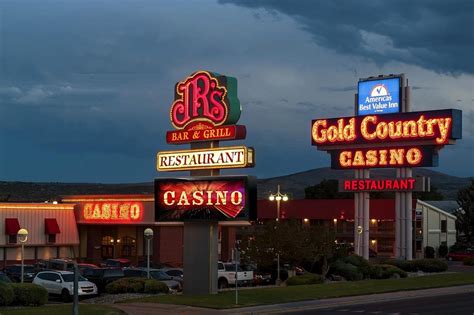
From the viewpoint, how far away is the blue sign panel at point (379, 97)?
7125 cm

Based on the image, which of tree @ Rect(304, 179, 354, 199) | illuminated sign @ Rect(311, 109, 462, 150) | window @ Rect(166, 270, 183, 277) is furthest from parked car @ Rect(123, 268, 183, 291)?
tree @ Rect(304, 179, 354, 199)

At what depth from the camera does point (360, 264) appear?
5522cm

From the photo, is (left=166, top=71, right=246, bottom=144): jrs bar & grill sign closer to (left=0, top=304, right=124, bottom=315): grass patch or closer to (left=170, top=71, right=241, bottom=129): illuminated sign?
(left=170, top=71, right=241, bottom=129): illuminated sign

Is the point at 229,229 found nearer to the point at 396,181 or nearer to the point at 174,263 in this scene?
the point at 174,263

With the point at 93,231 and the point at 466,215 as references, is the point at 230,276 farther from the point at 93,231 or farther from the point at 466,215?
the point at 466,215

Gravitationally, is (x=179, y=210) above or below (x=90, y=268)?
above

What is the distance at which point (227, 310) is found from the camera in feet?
109

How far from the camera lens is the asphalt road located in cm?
3338

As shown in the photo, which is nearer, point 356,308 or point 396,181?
point 356,308

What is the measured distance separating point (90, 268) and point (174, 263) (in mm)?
20071

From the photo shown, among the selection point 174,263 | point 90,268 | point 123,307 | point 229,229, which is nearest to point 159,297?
point 123,307

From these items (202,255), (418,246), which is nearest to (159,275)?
(202,255)

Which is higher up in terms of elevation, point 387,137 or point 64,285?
point 387,137

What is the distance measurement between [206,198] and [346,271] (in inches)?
689
